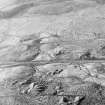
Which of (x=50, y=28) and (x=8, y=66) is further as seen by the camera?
(x=50, y=28)

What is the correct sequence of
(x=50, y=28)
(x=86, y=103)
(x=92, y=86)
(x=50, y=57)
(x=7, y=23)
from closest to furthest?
(x=86, y=103), (x=92, y=86), (x=50, y=57), (x=50, y=28), (x=7, y=23)

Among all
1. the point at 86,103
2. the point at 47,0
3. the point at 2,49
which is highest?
the point at 47,0

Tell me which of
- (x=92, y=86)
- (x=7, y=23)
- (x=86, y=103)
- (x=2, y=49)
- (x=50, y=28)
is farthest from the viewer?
(x=7, y=23)

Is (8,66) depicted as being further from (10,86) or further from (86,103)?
(86,103)

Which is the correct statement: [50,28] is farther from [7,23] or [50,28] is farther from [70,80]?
[70,80]

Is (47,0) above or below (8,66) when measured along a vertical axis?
above

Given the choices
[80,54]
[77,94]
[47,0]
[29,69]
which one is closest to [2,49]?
[29,69]

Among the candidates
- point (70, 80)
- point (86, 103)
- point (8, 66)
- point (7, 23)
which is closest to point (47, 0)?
point (7, 23)
